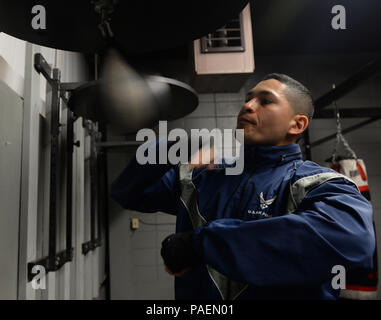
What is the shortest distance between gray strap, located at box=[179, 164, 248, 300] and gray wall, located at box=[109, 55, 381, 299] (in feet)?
7.13

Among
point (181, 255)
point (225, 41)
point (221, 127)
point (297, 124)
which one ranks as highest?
point (225, 41)

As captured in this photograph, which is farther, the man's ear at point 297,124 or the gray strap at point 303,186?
the man's ear at point 297,124

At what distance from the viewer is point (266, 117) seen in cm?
91

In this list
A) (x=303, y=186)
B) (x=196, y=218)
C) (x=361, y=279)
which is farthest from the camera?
(x=361, y=279)

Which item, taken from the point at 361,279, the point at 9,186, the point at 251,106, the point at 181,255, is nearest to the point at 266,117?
the point at 251,106

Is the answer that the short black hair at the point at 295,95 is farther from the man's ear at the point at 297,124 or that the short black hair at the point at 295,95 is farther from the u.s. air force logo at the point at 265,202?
the u.s. air force logo at the point at 265,202

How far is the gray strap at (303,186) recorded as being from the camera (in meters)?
0.73

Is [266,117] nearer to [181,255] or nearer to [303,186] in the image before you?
[303,186]

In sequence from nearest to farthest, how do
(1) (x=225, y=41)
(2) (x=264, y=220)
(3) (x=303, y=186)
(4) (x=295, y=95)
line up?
(2) (x=264, y=220)
(3) (x=303, y=186)
(4) (x=295, y=95)
(1) (x=225, y=41)

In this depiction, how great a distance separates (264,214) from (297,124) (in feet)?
1.10

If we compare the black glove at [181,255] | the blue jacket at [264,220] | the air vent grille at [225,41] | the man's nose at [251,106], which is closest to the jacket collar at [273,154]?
the blue jacket at [264,220]

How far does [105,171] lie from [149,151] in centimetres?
230

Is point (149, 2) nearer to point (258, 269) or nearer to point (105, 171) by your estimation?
point (258, 269)

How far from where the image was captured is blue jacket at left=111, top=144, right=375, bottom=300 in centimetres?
61
